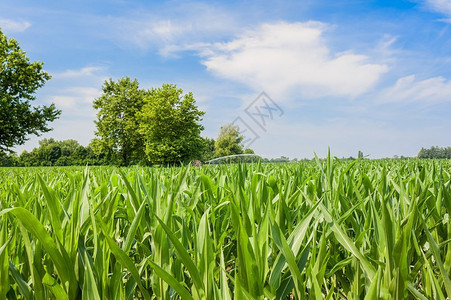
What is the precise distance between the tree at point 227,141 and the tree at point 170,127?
95.9 feet

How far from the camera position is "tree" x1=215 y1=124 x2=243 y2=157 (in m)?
70.6

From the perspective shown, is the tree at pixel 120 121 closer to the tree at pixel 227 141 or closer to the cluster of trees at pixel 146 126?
the cluster of trees at pixel 146 126

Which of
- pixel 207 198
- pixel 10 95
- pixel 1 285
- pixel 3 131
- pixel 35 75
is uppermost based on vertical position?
pixel 35 75

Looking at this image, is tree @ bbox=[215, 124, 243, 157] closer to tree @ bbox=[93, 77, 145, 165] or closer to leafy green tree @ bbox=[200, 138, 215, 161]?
leafy green tree @ bbox=[200, 138, 215, 161]

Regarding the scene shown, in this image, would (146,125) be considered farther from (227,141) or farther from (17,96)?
(227,141)

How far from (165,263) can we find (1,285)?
1.40ft

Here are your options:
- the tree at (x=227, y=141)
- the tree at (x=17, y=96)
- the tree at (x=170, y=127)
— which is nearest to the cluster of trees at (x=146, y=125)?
the tree at (x=170, y=127)

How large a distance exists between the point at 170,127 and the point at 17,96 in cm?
1724

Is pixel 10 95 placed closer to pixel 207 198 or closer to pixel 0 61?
pixel 0 61

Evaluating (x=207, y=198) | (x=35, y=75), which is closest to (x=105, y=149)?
(x=35, y=75)

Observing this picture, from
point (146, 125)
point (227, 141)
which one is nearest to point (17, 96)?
point (146, 125)

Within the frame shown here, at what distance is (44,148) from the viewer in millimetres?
90750

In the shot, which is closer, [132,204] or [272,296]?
[272,296]

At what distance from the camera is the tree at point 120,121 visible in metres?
41.1
